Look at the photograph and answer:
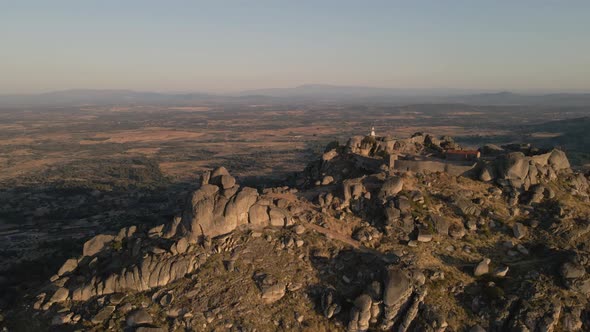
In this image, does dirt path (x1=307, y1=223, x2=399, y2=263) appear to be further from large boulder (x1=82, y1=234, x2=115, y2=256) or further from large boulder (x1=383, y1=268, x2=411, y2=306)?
large boulder (x1=82, y1=234, x2=115, y2=256)

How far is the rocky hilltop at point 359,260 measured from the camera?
31.4 m

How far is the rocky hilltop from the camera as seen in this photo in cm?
3138

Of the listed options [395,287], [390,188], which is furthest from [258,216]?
[395,287]

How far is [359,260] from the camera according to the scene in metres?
36.0

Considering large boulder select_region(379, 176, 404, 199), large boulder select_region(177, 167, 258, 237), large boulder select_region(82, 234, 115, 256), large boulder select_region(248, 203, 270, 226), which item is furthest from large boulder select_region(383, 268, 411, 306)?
large boulder select_region(82, 234, 115, 256)

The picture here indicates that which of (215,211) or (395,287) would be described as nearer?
(395,287)

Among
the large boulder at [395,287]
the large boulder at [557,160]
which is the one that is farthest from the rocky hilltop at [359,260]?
the large boulder at [557,160]

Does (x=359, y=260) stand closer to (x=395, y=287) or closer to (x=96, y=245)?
(x=395, y=287)

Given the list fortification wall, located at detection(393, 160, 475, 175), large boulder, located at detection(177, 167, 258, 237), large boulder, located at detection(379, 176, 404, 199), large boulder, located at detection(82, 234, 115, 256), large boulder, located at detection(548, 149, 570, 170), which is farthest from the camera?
large boulder, located at detection(548, 149, 570, 170)

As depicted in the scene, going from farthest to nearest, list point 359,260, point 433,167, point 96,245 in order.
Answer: point 433,167 → point 96,245 → point 359,260

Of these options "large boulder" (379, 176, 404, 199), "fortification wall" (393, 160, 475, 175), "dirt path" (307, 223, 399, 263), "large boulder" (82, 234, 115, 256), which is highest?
"fortification wall" (393, 160, 475, 175)

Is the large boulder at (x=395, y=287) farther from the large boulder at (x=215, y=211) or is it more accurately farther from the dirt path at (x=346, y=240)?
the large boulder at (x=215, y=211)

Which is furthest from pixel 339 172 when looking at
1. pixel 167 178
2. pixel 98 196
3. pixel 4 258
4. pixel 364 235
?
pixel 167 178

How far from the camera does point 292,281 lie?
3462 cm
